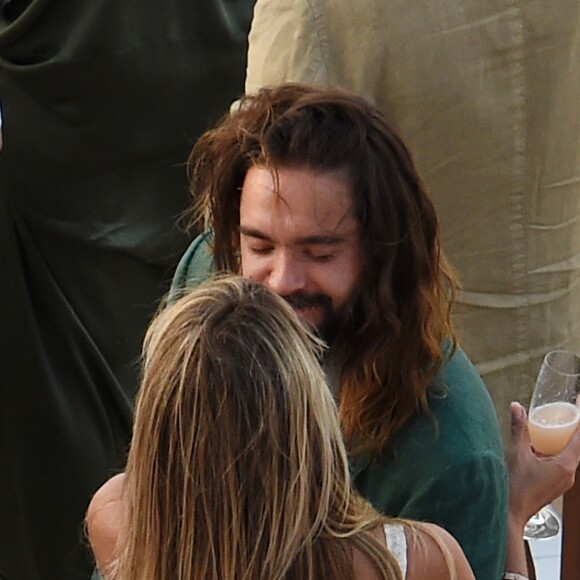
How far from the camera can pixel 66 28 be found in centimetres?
220

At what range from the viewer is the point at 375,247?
3.98ft

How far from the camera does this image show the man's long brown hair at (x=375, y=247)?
3.94ft

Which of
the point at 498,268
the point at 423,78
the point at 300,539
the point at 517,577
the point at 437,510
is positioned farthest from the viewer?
the point at 498,268

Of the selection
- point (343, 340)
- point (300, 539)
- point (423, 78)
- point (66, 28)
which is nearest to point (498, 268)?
point (423, 78)

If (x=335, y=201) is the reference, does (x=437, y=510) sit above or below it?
below

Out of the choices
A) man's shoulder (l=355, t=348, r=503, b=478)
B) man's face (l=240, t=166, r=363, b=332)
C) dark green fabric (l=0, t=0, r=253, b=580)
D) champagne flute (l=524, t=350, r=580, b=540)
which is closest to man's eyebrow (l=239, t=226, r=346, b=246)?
man's face (l=240, t=166, r=363, b=332)

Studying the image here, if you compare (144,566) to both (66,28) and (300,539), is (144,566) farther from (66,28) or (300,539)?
(66,28)

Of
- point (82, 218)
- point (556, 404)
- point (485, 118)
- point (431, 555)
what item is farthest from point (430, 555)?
point (82, 218)

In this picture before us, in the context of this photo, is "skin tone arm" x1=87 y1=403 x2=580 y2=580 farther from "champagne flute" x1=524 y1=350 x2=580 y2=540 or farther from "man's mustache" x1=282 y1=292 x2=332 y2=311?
"man's mustache" x1=282 y1=292 x2=332 y2=311

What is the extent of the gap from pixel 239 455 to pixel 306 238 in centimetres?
36

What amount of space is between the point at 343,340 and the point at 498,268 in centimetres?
44

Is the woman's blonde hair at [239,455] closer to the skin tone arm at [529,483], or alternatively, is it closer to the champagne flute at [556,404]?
the skin tone arm at [529,483]

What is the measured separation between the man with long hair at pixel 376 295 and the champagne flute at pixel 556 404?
0.25 metres

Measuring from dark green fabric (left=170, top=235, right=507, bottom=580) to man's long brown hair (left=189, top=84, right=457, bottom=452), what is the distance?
0.02 meters
